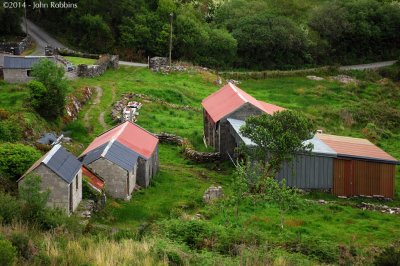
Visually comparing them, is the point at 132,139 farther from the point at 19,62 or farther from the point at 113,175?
the point at 19,62

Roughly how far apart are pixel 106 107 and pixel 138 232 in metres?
26.0

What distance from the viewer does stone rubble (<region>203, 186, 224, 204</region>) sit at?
120ft

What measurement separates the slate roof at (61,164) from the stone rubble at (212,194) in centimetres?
686

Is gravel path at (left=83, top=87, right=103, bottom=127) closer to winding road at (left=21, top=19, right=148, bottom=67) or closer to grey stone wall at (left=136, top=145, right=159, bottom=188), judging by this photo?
grey stone wall at (left=136, top=145, right=159, bottom=188)

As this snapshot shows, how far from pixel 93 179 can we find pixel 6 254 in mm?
16095

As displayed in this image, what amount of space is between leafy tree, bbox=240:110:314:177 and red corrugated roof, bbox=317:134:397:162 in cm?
501

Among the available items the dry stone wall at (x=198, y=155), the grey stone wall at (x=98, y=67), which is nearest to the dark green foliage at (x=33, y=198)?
the dry stone wall at (x=198, y=155)

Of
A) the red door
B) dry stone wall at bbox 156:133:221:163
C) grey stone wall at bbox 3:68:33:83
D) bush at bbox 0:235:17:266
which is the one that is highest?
grey stone wall at bbox 3:68:33:83

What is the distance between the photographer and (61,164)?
32.8 metres

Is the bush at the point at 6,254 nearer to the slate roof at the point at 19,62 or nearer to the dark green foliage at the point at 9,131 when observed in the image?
the dark green foliage at the point at 9,131

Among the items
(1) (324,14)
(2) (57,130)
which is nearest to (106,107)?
(2) (57,130)

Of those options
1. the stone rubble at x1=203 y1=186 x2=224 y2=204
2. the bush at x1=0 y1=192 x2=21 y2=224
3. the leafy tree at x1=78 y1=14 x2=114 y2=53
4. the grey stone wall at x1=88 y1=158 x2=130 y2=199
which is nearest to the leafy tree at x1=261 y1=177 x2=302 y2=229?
the stone rubble at x1=203 y1=186 x2=224 y2=204

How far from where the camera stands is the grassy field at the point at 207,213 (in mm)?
27969

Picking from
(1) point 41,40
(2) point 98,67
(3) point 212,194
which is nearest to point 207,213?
(3) point 212,194
